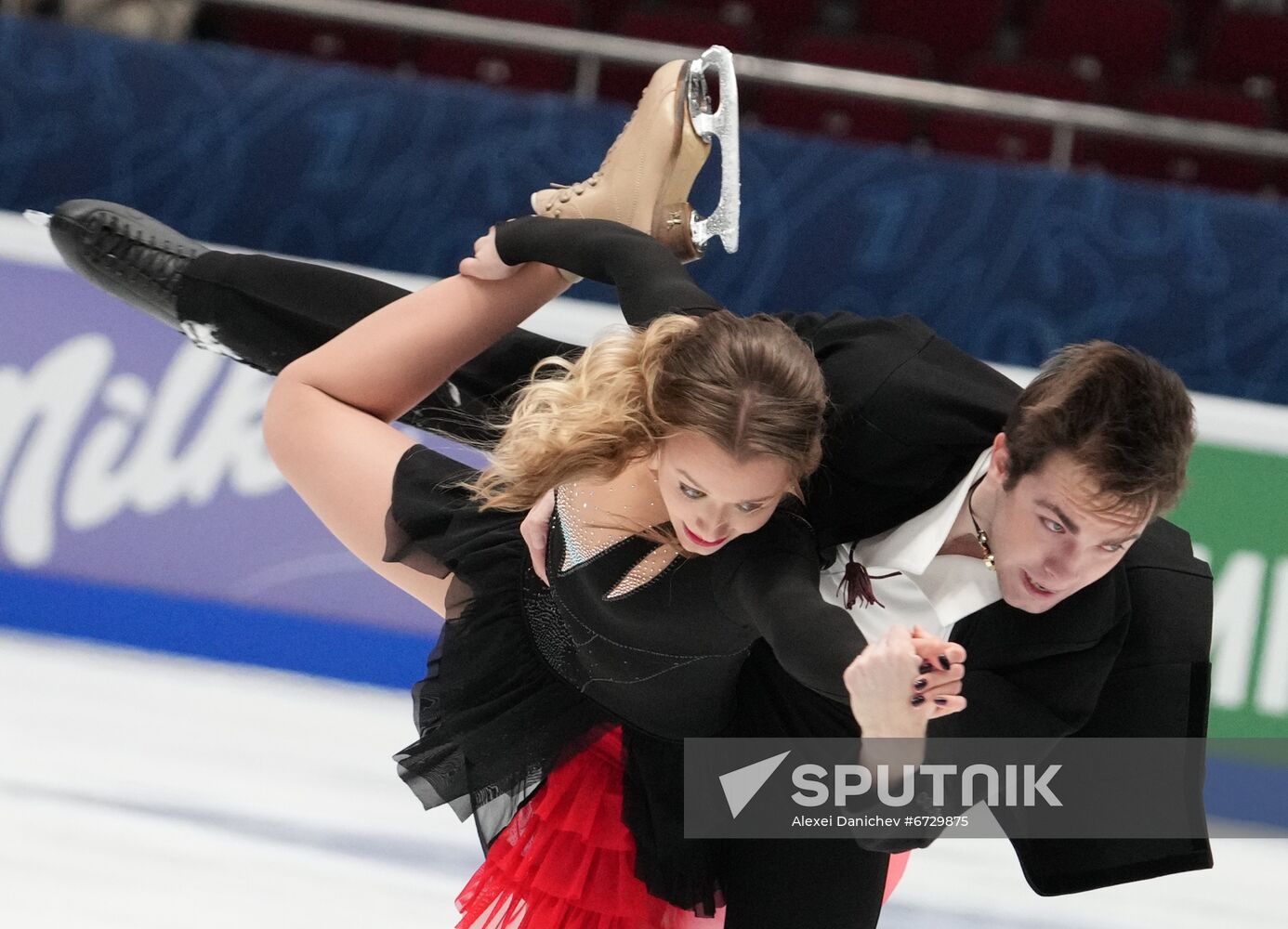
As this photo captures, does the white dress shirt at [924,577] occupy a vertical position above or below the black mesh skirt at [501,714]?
above

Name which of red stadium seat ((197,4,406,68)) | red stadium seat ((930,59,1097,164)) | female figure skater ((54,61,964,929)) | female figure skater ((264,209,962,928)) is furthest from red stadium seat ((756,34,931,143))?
female figure skater ((264,209,962,928))

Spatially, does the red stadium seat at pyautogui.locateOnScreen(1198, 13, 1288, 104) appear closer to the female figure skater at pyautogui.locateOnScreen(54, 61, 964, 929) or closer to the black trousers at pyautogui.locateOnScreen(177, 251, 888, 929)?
the black trousers at pyautogui.locateOnScreen(177, 251, 888, 929)

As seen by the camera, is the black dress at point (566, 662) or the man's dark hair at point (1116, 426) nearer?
the man's dark hair at point (1116, 426)

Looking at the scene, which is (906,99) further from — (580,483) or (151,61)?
(580,483)

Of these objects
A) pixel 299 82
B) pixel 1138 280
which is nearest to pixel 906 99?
pixel 1138 280

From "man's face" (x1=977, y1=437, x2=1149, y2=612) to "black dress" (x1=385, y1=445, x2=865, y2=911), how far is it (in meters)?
0.22

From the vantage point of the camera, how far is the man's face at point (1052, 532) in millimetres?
1613

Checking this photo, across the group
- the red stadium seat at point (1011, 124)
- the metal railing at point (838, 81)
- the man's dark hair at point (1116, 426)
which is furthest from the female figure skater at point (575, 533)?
the red stadium seat at point (1011, 124)

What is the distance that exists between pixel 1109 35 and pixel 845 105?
1.02 m

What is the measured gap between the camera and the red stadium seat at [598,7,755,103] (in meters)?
5.04

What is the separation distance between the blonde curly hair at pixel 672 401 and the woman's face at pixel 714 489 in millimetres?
13

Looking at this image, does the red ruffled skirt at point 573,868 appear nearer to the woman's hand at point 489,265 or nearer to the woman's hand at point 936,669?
the woman's hand at point 489,265

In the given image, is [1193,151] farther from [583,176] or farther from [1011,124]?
[583,176]

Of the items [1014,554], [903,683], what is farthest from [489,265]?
[903,683]
